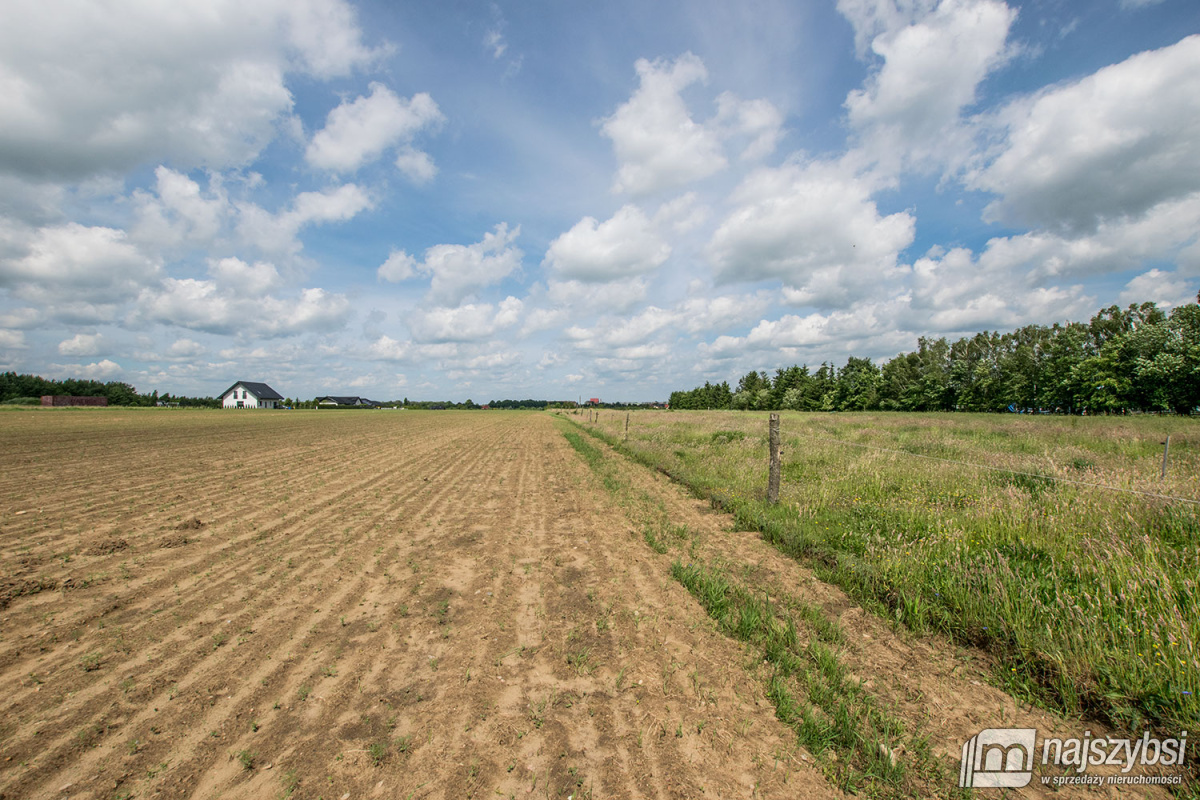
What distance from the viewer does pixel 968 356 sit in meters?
68.0

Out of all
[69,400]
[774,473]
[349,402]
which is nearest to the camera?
[774,473]

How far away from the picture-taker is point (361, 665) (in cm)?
426

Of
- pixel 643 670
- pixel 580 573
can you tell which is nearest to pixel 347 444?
pixel 580 573

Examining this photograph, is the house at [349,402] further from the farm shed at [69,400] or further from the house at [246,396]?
the farm shed at [69,400]

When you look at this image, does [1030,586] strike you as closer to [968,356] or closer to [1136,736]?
[1136,736]

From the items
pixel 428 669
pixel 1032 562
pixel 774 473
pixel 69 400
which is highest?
pixel 69 400

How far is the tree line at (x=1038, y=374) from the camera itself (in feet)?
127

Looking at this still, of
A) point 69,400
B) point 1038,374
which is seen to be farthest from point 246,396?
point 1038,374

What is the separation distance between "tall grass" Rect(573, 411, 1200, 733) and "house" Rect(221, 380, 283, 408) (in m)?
148

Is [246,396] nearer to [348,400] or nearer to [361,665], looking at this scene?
[348,400]

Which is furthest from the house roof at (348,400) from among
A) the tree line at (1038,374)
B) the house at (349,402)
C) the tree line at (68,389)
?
the tree line at (1038,374)

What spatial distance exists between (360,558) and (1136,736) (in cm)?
876

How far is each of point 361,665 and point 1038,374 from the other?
79.2m

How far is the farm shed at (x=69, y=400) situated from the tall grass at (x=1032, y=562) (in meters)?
134
